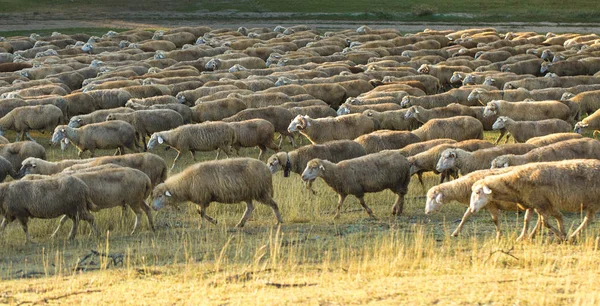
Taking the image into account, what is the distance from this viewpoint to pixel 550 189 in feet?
40.1

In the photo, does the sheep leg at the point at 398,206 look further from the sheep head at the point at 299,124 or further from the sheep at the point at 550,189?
the sheep head at the point at 299,124

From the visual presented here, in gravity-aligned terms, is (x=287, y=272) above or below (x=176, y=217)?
above

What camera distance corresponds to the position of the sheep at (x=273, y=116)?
2208cm

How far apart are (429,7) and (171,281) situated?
53.9 metres

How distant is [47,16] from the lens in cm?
5984

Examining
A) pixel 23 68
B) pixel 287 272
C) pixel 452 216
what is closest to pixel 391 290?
pixel 287 272

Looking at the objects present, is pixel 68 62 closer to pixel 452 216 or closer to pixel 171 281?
pixel 452 216

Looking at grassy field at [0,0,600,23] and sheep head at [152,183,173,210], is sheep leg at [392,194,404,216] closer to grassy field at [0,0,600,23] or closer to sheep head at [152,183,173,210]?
sheep head at [152,183,173,210]

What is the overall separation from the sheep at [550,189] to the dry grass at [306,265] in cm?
48

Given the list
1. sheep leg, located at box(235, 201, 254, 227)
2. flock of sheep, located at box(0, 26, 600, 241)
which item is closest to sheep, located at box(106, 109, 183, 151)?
flock of sheep, located at box(0, 26, 600, 241)

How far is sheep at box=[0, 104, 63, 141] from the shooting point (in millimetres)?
22906

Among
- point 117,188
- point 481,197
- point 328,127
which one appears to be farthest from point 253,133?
point 481,197

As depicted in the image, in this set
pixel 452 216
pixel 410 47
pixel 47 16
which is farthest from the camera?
pixel 47 16

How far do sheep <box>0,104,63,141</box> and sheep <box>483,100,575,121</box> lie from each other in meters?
11.5
